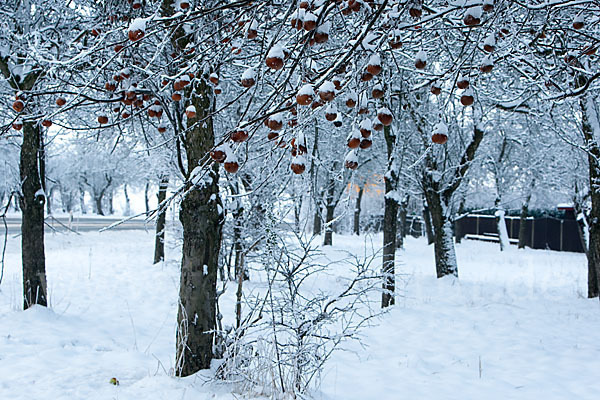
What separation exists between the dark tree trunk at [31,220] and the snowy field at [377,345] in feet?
0.98

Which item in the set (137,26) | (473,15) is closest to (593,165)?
(473,15)

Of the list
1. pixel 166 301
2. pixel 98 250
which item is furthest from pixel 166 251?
pixel 166 301

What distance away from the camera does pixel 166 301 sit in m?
7.58

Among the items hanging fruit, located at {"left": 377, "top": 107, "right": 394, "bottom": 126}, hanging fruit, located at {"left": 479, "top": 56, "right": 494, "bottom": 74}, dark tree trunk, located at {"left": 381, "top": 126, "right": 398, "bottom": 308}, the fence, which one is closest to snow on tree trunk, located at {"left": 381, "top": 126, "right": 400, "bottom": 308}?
dark tree trunk, located at {"left": 381, "top": 126, "right": 398, "bottom": 308}

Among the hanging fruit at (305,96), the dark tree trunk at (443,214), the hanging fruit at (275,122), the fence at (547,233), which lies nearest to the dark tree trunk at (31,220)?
the hanging fruit at (275,122)

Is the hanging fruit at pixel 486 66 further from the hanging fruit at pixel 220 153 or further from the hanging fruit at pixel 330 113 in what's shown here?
the hanging fruit at pixel 220 153

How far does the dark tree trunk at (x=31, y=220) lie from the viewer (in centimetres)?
584

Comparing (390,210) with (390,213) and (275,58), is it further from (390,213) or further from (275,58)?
(275,58)

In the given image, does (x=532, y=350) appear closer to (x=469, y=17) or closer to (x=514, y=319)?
(x=514, y=319)

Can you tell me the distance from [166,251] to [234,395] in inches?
456

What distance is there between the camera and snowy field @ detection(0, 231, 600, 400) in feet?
12.1

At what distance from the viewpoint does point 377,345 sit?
5.33 meters

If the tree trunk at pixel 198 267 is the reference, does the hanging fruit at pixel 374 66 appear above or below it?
above

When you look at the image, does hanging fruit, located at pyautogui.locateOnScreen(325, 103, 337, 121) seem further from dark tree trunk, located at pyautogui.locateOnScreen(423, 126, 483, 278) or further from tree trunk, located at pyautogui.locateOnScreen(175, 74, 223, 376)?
dark tree trunk, located at pyautogui.locateOnScreen(423, 126, 483, 278)
